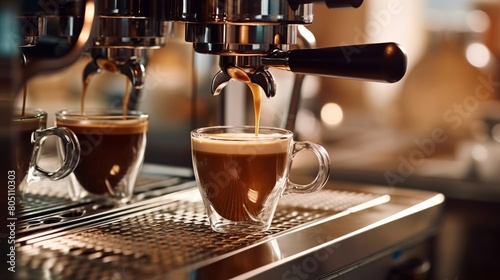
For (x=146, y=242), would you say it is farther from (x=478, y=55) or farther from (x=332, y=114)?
(x=478, y=55)

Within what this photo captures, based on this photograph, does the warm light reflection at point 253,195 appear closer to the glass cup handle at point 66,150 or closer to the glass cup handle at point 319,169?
the glass cup handle at point 319,169

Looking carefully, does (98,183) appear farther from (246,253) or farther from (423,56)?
(423,56)

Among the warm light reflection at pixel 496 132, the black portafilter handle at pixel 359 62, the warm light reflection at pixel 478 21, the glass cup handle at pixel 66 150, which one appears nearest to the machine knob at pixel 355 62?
the black portafilter handle at pixel 359 62

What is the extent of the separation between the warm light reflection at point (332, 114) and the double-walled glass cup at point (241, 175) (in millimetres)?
1718

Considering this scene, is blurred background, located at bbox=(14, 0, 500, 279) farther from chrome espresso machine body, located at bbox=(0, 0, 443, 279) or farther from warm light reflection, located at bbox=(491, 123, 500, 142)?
chrome espresso machine body, located at bbox=(0, 0, 443, 279)

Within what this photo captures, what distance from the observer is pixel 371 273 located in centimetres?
83

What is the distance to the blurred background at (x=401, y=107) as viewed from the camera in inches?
42.3

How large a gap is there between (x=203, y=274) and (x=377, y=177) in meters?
1.39

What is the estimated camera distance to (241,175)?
29.4 inches

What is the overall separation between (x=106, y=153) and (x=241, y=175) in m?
0.19

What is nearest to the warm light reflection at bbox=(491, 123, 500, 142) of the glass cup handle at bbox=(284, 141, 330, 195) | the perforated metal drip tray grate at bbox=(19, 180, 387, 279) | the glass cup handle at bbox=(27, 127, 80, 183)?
the perforated metal drip tray grate at bbox=(19, 180, 387, 279)

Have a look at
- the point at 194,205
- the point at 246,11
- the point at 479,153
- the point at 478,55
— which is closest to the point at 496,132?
the point at 479,153

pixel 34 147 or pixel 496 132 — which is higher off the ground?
pixel 34 147

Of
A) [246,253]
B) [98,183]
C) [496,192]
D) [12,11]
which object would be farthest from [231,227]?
[496,192]
